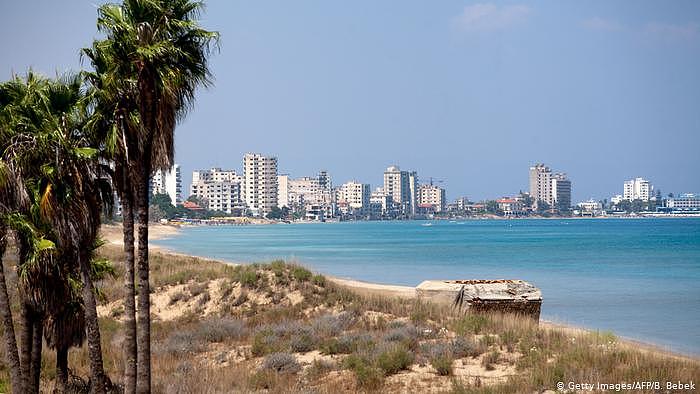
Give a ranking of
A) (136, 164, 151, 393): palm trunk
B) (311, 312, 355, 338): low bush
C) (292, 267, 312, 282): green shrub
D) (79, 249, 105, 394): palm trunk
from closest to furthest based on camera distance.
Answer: (136, 164, 151, 393): palm trunk < (79, 249, 105, 394): palm trunk < (311, 312, 355, 338): low bush < (292, 267, 312, 282): green shrub

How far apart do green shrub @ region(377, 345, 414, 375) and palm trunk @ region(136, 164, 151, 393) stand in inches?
227

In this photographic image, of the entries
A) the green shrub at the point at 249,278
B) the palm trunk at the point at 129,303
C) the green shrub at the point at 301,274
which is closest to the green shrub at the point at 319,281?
the green shrub at the point at 301,274

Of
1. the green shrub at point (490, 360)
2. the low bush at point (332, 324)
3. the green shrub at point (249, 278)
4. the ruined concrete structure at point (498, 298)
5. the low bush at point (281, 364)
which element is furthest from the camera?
the green shrub at point (249, 278)

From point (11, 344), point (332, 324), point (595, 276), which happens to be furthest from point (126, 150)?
point (595, 276)

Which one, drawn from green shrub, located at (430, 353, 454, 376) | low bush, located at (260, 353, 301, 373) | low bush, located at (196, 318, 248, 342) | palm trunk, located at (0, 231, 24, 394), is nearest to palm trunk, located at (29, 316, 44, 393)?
palm trunk, located at (0, 231, 24, 394)

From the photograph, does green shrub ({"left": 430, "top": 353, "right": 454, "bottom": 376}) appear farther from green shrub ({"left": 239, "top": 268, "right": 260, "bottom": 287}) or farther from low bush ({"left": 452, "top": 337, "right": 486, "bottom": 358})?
green shrub ({"left": 239, "top": 268, "right": 260, "bottom": 287})

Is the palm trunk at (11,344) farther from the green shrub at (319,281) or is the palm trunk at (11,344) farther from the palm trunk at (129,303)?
the green shrub at (319,281)

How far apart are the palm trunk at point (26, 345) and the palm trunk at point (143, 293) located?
2995 mm

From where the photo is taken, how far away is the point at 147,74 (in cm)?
1383

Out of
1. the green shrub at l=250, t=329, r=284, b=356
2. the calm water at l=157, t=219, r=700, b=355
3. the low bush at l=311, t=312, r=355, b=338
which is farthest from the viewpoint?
the calm water at l=157, t=219, r=700, b=355

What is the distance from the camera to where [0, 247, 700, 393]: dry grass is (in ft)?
52.3

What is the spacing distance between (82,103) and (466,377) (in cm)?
956

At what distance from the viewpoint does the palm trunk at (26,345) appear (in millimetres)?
15512

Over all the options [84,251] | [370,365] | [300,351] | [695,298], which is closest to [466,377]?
[370,365]
